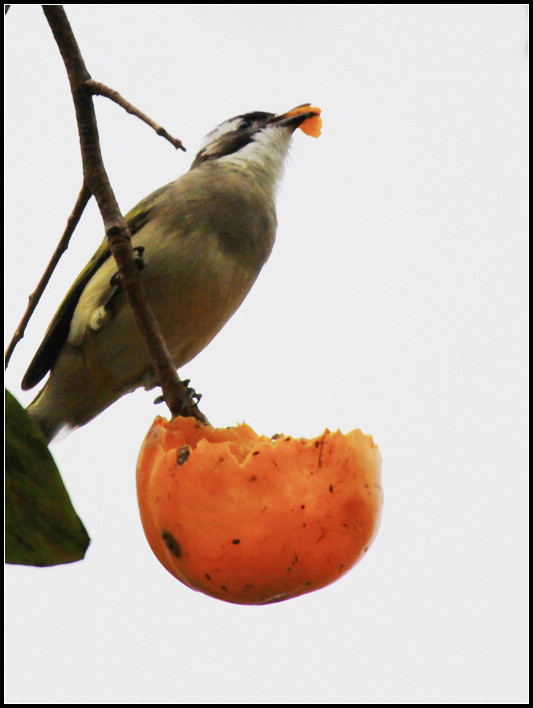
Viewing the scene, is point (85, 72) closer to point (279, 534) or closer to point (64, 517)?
point (64, 517)

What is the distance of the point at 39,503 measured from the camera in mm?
1687

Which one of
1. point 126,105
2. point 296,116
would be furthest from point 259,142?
point 126,105

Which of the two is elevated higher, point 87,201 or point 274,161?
point 274,161

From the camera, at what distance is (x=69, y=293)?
319 cm

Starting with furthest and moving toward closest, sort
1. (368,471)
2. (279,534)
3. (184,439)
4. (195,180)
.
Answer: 1. (195,180)
2. (184,439)
3. (368,471)
4. (279,534)

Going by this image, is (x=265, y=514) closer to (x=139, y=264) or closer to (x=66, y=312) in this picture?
(x=139, y=264)

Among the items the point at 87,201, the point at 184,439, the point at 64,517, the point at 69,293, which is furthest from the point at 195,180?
the point at 64,517

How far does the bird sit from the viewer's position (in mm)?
2912

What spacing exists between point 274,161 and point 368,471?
203 cm

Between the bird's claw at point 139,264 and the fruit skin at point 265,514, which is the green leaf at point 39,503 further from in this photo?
the bird's claw at point 139,264

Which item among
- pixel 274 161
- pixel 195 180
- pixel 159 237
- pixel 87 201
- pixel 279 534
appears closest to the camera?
pixel 279 534

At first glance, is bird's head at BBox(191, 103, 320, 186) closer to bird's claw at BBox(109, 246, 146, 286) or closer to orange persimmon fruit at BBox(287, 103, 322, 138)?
orange persimmon fruit at BBox(287, 103, 322, 138)

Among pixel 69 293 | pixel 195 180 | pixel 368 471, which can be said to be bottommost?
pixel 368 471

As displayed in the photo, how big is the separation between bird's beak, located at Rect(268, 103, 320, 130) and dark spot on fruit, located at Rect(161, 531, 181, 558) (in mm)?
2133
